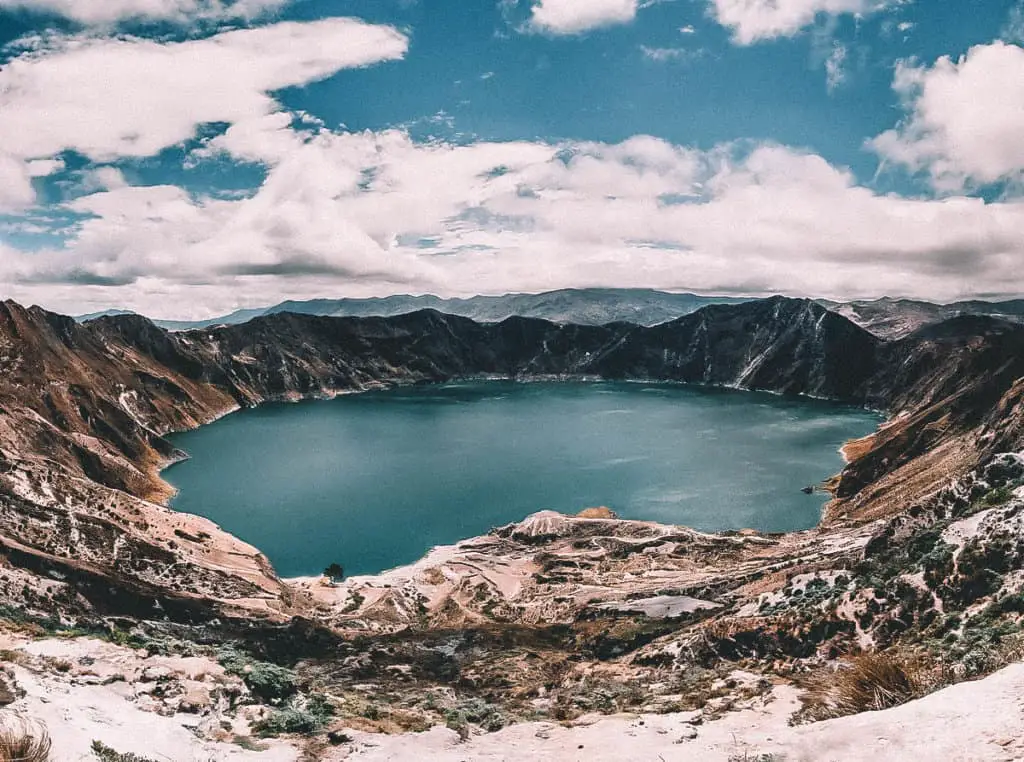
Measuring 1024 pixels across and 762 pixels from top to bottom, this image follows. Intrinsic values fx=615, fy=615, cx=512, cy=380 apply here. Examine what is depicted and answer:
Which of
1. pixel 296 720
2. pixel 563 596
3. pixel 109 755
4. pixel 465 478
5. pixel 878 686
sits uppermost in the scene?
pixel 878 686

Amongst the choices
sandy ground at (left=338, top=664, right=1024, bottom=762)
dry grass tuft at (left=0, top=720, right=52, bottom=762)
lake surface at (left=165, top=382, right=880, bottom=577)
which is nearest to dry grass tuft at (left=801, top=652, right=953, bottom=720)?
sandy ground at (left=338, top=664, right=1024, bottom=762)

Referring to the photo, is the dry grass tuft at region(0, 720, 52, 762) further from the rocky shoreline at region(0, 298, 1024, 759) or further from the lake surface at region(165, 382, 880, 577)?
the lake surface at region(165, 382, 880, 577)

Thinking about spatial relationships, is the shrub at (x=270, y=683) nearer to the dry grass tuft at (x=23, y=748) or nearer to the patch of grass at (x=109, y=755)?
the patch of grass at (x=109, y=755)

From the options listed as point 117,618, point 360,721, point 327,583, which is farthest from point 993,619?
point 327,583

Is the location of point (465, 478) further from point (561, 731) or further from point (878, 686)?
point (878, 686)

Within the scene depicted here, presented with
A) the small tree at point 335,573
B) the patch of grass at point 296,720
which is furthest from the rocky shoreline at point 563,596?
the small tree at point 335,573

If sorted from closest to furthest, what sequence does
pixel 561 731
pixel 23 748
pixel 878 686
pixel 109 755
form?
pixel 23 748
pixel 109 755
pixel 878 686
pixel 561 731

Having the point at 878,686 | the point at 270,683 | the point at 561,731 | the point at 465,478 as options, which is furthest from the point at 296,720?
the point at 465,478
